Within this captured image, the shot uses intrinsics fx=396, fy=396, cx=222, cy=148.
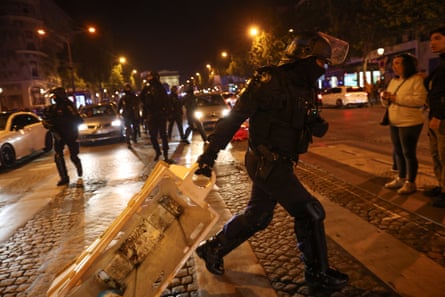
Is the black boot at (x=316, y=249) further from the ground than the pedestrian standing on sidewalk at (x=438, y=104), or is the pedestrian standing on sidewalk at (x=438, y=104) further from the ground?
the pedestrian standing on sidewalk at (x=438, y=104)

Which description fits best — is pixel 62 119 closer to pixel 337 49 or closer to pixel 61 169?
pixel 61 169

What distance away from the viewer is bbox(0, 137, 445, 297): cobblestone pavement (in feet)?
10.5

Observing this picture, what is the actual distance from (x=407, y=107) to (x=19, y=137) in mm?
9781

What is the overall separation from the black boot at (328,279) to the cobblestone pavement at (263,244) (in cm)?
7

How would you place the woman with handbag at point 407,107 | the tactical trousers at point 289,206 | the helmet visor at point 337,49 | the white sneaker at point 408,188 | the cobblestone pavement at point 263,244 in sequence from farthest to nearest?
the white sneaker at point 408,188 < the woman with handbag at point 407,107 < the helmet visor at point 337,49 < the cobblestone pavement at point 263,244 < the tactical trousers at point 289,206

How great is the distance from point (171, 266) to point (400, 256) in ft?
7.00

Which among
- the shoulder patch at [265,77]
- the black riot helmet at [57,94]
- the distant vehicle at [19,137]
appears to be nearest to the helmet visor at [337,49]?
the shoulder patch at [265,77]

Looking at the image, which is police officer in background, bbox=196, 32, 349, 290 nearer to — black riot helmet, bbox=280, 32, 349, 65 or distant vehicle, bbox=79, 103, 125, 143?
black riot helmet, bbox=280, 32, 349, 65

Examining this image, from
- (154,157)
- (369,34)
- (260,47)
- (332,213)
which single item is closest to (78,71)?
(260,47)

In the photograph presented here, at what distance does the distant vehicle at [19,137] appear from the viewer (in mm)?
10102

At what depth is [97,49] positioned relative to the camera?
45.8 meters

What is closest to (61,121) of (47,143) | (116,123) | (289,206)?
(289,206)

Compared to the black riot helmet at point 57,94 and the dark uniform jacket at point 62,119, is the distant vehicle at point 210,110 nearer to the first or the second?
the dark uniform jacket at point 62,119

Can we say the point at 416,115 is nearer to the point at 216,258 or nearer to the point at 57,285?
the point at 216,258
